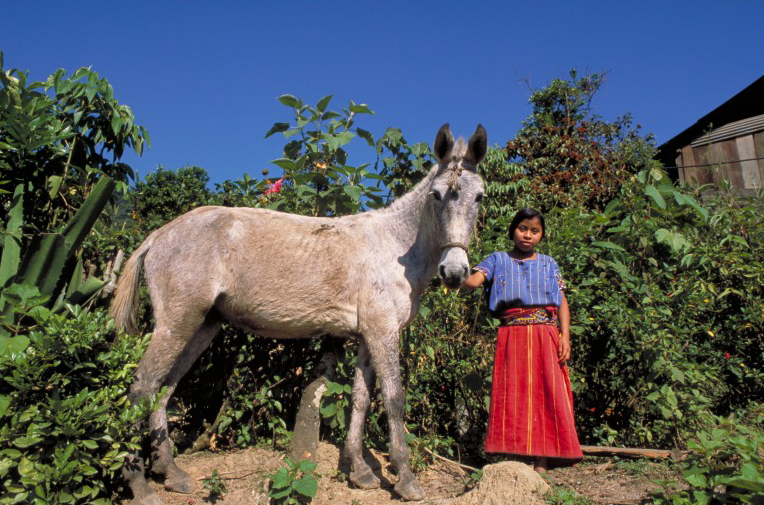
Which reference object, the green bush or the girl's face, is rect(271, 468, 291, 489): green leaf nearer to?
the green bush

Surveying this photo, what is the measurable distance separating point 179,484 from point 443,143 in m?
2.95

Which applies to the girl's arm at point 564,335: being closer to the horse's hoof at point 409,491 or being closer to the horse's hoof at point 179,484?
the horse's hoof at point 409,491

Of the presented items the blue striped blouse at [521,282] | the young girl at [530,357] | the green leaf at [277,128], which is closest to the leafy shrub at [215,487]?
the young girl at [530,357]

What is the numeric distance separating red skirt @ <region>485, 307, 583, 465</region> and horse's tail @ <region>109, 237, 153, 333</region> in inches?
109

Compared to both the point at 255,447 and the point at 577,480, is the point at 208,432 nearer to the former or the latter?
the point at 255,447

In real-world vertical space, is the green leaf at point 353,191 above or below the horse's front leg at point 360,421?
above

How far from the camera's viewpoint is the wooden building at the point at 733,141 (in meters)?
10.4

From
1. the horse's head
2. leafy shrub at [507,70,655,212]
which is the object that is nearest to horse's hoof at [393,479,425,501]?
the horse's head

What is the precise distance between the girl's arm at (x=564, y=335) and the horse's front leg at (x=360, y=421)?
145cm

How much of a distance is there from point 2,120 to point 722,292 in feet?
18.9

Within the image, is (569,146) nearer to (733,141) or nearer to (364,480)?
(733,141)

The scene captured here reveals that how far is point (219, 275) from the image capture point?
A: 12.0ft

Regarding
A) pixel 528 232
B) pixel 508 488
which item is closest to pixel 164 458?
pixel 508 488

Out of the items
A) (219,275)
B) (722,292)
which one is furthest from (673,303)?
(219,275)
